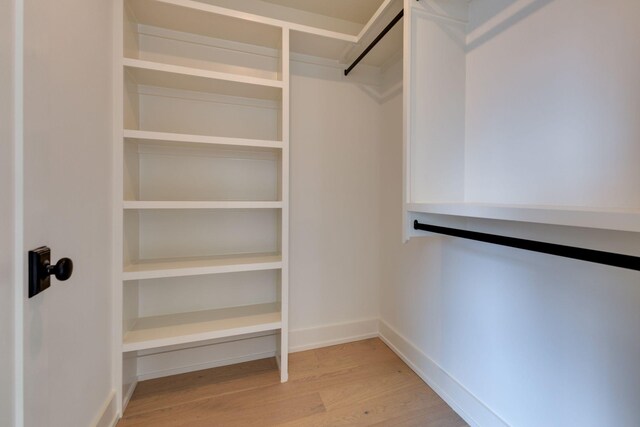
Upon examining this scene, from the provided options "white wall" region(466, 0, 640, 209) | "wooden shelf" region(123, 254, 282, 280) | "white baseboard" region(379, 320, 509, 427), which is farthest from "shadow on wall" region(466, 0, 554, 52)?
"white baseboard" region(379, 320, 509, 427)

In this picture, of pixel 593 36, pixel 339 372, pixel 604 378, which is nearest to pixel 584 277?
pixel 604 378

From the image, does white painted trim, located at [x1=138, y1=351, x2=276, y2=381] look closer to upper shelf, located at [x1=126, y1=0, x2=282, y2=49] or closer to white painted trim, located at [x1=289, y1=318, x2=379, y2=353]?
white painted trim, located at [x1=289, y1=318, x2=379, y2=353]

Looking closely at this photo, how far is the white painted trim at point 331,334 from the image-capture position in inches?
76.2

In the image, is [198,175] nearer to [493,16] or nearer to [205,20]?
[205,20]

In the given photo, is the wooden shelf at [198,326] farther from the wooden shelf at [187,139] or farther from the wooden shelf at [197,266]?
the wooden shelf at [187,139]

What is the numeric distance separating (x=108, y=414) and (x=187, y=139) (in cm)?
Result: 136

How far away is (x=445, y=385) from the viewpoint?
1.48 meters

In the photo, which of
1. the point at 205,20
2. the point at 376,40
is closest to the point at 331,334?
the point at 376,40

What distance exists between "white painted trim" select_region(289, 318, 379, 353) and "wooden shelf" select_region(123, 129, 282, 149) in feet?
4.28

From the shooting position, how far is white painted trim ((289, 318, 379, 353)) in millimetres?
1937

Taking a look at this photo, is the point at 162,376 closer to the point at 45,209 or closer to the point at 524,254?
the point at 45,209

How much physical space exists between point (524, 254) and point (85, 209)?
1773 mm

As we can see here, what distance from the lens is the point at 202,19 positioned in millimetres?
1489

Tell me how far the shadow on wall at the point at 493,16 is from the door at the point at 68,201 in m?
1.56
